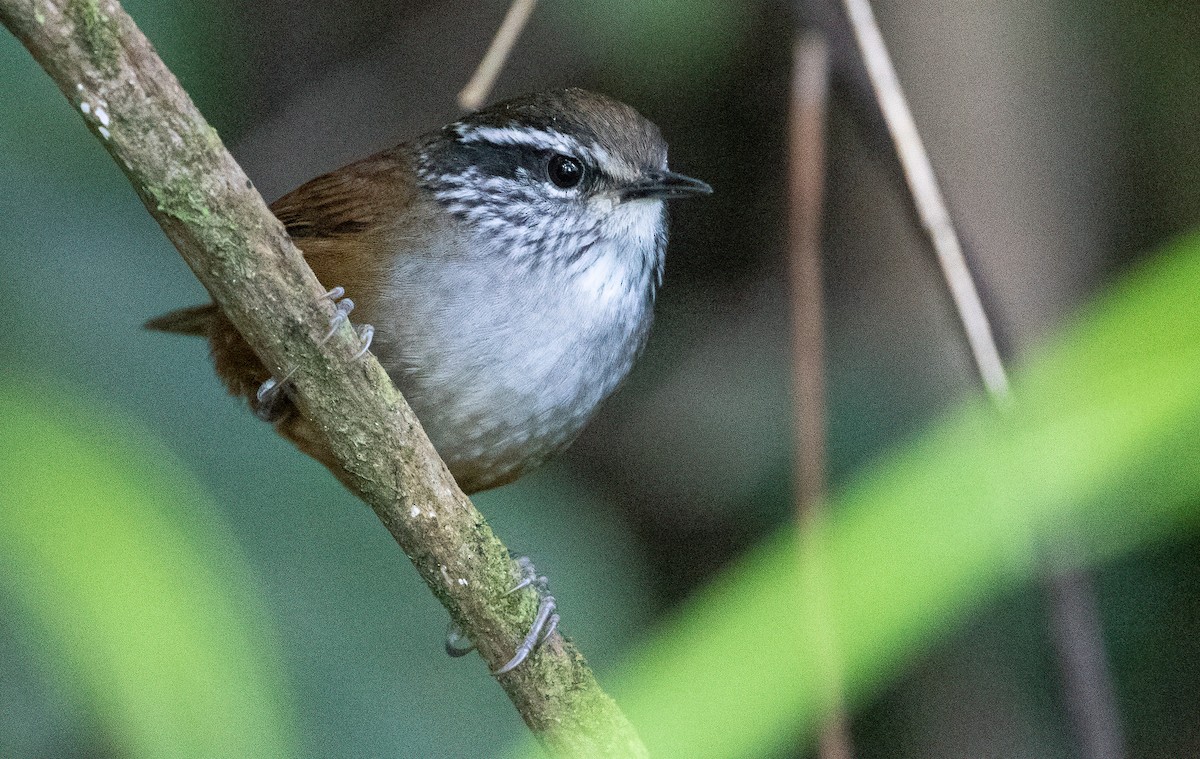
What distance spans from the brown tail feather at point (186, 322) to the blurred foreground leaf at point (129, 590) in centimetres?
27

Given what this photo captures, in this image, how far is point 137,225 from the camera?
3.34 metres

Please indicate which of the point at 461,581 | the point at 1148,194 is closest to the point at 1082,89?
the point at 1148,194

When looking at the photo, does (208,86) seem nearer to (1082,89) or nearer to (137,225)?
(137,225)

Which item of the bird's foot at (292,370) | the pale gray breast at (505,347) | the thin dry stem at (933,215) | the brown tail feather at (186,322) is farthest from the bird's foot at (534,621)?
the brown tail feather at (186,322)

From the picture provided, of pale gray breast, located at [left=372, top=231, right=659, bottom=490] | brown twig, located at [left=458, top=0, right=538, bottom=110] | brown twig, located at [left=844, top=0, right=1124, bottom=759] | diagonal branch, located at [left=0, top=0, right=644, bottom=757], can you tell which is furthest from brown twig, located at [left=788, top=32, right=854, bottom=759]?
diagonal branch, located at [left=0, top=0, right=644, bottom=757]

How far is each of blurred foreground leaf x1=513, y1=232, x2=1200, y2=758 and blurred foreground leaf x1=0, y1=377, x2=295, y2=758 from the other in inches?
31.9

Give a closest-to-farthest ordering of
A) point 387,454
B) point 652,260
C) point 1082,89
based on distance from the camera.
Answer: point 387,454
point 652,260
point 1082,89

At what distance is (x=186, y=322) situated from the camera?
3055 millimetres

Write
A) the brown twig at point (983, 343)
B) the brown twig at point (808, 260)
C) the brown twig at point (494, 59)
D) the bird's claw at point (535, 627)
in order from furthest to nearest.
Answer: the brown twig at point (808, 260) → the brown twig at point (494, 59) → the brown twig at point (983, 343) → the bird's claw at point (535, 627)

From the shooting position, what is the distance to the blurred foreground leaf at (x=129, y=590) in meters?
2.32

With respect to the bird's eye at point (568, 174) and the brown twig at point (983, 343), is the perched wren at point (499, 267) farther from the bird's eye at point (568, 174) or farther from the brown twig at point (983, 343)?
the brown twig at point (983, 343)

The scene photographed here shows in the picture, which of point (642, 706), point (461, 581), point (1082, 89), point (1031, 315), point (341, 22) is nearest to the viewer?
point (461, 581)

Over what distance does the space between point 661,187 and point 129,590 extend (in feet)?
4.67

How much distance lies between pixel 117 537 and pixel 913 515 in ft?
5.31
